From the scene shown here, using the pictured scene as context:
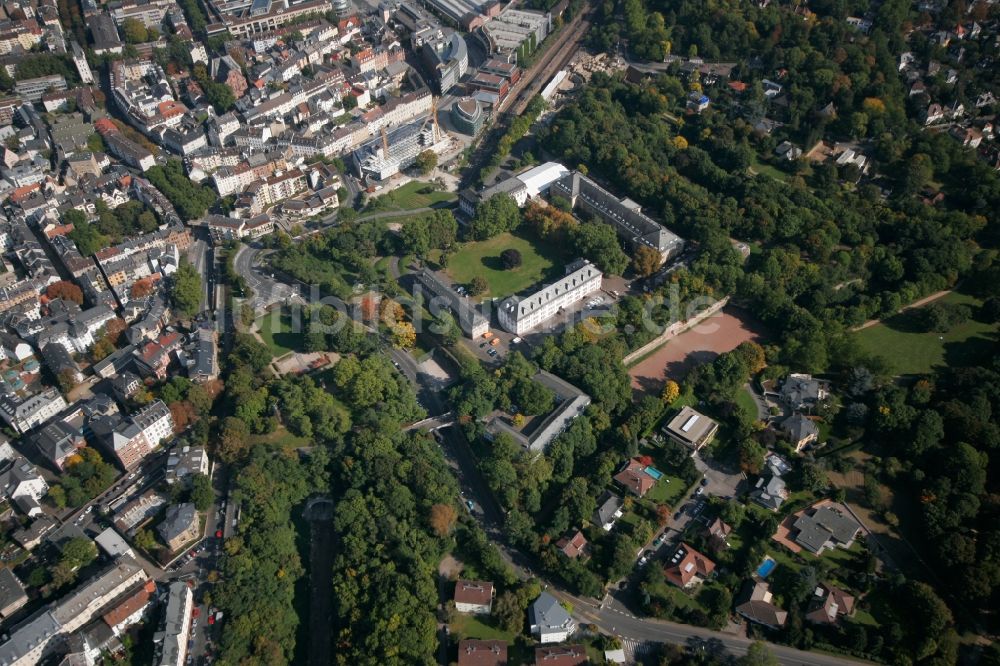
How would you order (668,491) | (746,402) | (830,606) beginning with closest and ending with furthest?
(830,606) < (668,491) < (746,402)

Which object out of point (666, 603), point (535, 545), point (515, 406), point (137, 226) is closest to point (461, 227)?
point (515, 406)

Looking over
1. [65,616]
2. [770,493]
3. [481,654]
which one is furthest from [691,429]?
[65,616]

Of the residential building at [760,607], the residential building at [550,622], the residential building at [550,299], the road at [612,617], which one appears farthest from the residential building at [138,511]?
the residential building at [760,607]

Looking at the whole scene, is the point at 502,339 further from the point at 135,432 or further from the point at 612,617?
the point at 135,432

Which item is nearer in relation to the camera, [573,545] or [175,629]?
[175,629]

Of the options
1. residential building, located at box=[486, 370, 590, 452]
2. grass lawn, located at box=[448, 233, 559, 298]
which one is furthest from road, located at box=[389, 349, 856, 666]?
grass lawn, located at box=[448, 233, 559, 298]

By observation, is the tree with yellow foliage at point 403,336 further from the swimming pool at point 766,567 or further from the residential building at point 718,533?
the swimming pool at point 766,567

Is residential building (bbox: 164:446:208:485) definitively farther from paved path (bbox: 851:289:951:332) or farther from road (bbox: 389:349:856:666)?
paved path (bbox: 851:289:951:332)
